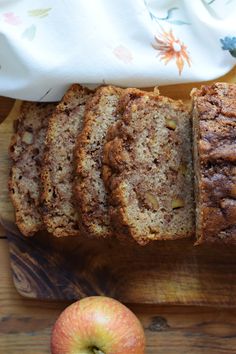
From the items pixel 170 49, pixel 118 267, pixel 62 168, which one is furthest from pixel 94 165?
pixel 170 49

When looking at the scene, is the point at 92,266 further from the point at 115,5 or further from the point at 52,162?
the point at 115,5

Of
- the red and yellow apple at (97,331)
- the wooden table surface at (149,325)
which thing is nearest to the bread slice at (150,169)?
the red and yellow apple at (97,331)

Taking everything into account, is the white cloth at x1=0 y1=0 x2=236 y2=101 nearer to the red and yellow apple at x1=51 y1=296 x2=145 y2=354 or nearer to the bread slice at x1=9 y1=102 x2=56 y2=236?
the bread slice at x1=9 y1=102 x2=56 y2=236

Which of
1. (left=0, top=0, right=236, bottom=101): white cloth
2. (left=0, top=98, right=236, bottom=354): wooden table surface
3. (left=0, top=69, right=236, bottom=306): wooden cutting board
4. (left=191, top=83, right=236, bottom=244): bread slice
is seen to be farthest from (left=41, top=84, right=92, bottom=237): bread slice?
(left=191, top=83, right=236, bottom=244): bread slice

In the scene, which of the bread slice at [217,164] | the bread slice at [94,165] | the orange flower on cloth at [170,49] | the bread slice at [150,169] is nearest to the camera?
the bread slice at [217,164]

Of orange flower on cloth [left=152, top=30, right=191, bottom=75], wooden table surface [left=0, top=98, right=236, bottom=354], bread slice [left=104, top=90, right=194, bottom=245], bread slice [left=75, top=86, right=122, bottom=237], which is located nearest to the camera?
bread slice [left=104, top=90, right=194, bottom=245]

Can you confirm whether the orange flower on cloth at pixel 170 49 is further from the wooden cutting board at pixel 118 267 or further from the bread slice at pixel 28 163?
the bread slice at pixel 28 163
